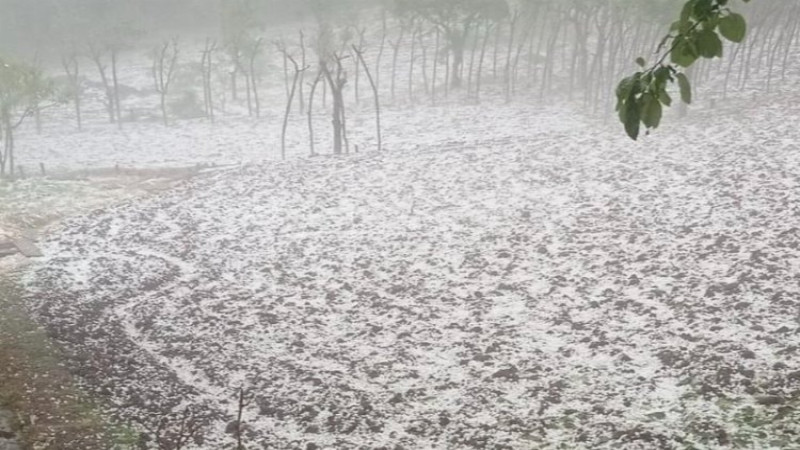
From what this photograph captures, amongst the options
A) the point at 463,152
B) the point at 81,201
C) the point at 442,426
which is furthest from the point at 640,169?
the point at 81,201

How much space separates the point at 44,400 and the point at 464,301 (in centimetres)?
837

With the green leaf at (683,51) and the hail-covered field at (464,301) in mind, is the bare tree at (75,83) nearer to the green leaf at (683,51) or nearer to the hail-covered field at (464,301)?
the hail-covered field at (464,301)

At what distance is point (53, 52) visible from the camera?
5703 centimetres

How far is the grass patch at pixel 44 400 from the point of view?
9609 mm

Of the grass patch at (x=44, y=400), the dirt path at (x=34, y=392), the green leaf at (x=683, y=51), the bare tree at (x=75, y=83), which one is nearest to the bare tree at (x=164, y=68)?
the bare tree at (x=75, y=83)

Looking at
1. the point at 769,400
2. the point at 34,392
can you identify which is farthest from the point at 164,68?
the point at 769,400

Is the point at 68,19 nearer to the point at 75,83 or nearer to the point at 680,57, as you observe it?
the point at 75,83

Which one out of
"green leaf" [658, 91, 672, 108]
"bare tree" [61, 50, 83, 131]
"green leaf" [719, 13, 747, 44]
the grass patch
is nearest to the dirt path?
the grass patch

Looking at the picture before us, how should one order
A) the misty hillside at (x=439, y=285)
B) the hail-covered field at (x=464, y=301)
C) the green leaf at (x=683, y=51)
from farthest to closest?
the hail-covered field at (x=464, y=301)
the misty hillside at (x=439, y=285)
the green leaf at (x=683, y=51)

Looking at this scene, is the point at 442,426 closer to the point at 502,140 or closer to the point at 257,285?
the point at 257,285

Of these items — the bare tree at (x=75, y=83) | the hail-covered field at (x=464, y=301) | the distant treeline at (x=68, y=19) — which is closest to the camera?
the hail-covered field at (x=464, y=301)

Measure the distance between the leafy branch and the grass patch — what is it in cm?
918

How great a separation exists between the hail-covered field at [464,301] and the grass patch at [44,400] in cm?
36

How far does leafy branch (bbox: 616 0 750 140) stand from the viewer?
110 inches
